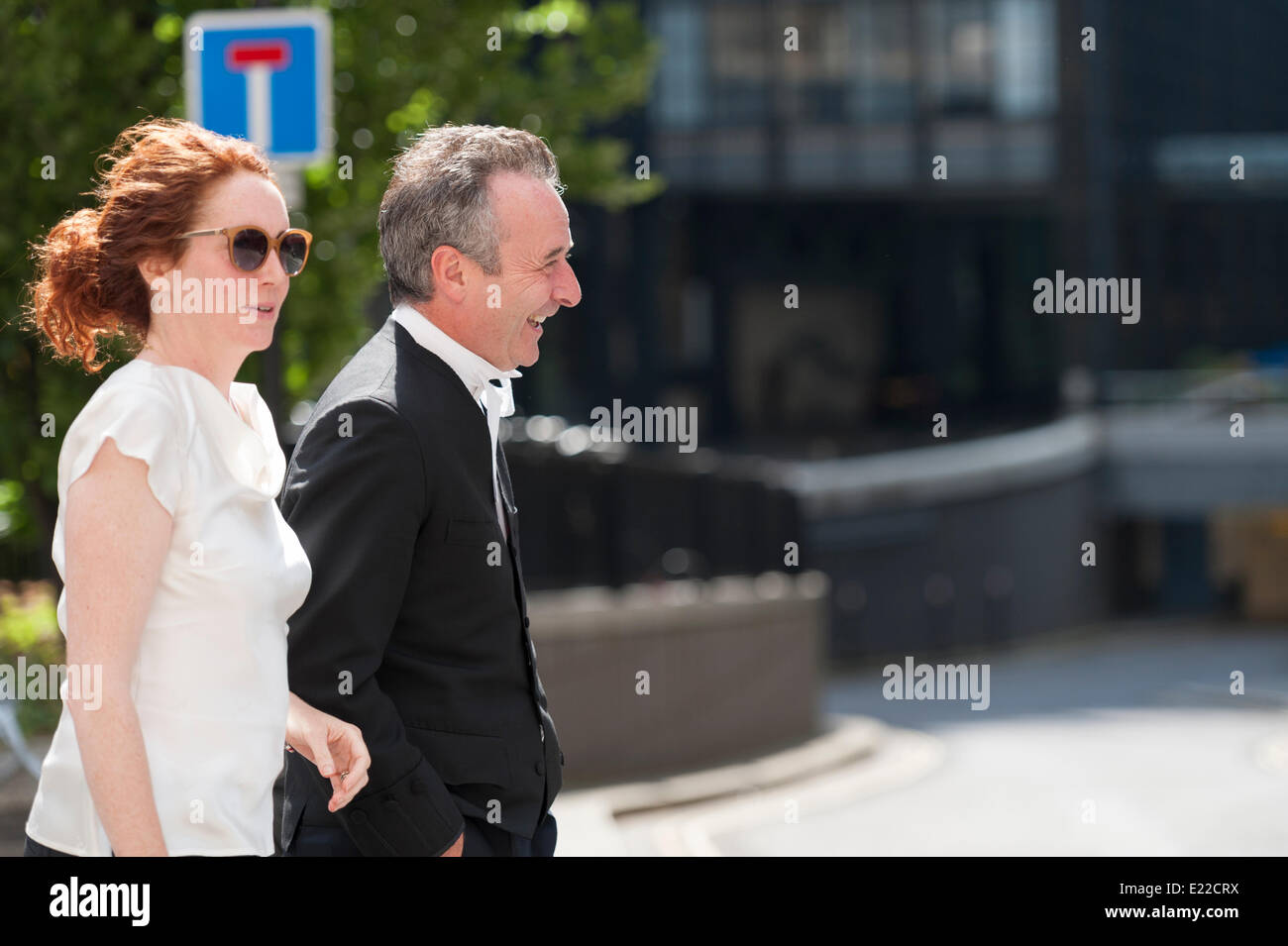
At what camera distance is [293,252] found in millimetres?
2680

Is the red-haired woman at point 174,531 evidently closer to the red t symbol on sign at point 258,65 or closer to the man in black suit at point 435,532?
the man in black suit at point 435,532

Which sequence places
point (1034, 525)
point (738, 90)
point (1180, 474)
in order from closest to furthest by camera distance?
1. point (1034, 525)
2. point (1180, 474)
3. point (738, 90)

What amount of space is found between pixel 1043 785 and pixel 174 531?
12.8 meters

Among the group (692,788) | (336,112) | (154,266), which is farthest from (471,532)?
(692,788)

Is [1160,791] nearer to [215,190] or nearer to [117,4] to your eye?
[117,4]

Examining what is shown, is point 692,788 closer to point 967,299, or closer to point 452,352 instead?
point 452,352

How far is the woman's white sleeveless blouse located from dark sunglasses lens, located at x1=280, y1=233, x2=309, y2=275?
25cm

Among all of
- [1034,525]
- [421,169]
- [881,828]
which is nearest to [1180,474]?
[1034,525]

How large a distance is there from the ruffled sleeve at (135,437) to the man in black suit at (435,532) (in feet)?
1.38

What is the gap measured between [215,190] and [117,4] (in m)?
8.21

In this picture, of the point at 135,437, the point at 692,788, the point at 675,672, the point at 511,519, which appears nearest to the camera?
the point at 135,437

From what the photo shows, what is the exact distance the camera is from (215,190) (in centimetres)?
252

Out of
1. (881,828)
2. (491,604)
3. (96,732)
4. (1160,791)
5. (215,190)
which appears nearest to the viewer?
(96,732)
